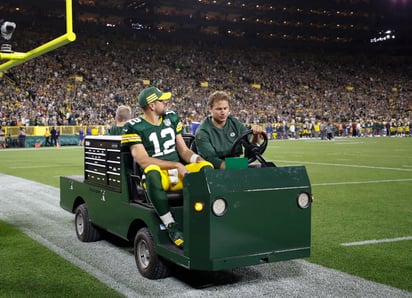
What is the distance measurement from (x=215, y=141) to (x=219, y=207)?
1.49 m

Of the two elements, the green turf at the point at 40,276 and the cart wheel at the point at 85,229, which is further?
the cart wheel at the point at 85,229

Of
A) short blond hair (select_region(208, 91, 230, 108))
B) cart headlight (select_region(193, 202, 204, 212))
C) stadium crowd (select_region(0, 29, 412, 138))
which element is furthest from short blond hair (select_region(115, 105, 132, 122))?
stadium crowd (select_region(0, 29, 412, 138))

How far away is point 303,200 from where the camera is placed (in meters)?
4.06

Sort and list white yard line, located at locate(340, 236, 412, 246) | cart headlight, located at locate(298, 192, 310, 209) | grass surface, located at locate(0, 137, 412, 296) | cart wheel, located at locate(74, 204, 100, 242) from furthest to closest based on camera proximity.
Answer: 1. cart wheel, located at locate(74, 204, 100, 242)
2. white yard line, located at locate(340, 236, 412, 246)
3. grass surface, located at locate(0, 137, 412, 296)
4. cart headlight, located at locate(298, 192, 310, 209)

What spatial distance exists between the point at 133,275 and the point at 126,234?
0.48 meters

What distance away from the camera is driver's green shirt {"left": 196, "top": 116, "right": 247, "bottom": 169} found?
4988 millimetres

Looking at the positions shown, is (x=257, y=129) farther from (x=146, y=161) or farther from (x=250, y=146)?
(x=146, y=161)

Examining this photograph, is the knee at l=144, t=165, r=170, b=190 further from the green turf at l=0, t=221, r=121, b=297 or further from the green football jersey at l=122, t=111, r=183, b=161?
the green turf at l=0, t=221, r=121, b=297

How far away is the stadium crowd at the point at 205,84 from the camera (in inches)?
1335

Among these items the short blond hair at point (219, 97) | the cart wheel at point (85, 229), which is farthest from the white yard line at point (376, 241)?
Answer: the cart wheel at point (85, 229)

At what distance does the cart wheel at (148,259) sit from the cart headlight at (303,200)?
1.24 metres

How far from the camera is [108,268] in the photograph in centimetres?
462

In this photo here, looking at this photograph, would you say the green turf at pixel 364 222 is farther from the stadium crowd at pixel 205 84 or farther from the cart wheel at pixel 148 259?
the stadium crowd at pixel 205 84

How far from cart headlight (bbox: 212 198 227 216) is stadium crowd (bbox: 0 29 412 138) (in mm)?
28332
